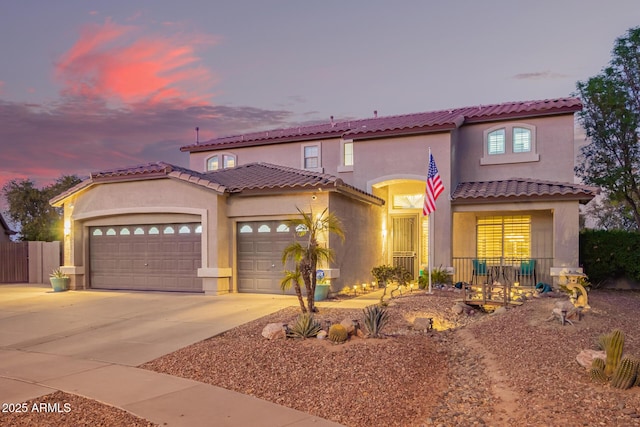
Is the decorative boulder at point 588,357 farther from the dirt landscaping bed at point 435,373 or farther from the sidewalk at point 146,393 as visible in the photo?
the sidewalk at point 146,393

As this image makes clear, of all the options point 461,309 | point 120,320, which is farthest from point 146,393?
point 461,309

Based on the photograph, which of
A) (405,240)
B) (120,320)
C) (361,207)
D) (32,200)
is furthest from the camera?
(32,200)

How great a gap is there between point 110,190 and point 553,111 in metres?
15.4

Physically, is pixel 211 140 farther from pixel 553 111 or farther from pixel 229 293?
pixel 553 111

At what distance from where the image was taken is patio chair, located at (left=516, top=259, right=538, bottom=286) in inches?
665

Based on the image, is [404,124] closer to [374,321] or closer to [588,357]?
[374,321]

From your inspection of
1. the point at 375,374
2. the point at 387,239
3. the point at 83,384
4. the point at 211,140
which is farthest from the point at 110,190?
the point at 375,374

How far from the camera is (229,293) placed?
15.8m

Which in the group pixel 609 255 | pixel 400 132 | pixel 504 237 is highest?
pixel 400 132

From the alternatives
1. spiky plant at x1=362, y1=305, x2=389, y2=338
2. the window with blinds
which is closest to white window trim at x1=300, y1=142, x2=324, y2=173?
the window with blinds

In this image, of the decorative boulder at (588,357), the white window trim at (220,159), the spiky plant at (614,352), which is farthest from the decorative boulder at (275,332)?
the white window trim at (220,159)

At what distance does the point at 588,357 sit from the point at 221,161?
19.0 meters

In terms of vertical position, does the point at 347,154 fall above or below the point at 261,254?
above

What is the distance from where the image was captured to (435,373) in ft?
24.9
